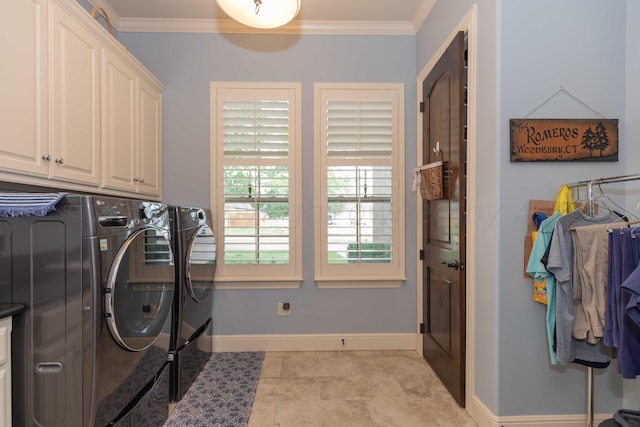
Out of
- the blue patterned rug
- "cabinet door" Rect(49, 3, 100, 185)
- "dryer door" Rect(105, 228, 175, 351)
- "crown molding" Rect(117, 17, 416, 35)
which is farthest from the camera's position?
"crown molding" Rect(117, 17, 416, 35)

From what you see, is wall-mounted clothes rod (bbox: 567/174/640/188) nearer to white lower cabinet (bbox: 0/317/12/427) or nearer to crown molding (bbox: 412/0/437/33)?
crown molding (bbox: 412/0/437/33)

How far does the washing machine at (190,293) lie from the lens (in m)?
2.08

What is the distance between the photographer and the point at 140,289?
1576mm

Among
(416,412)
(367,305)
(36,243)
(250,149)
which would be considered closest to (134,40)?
(250,149)

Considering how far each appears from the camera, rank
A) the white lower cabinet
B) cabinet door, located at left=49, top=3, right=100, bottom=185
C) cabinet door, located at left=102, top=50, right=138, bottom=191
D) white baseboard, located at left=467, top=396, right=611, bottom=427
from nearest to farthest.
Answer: the white lower cabinet < cabinet door, located at left=49, top=3, right=100, bottom=185 < white baseboard, located at left=467, top=396, right=611, bottom=427 < cabinet door, located at left=102, top=50, right=138, bottom=191

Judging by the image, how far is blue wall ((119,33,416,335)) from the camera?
2.79 metres

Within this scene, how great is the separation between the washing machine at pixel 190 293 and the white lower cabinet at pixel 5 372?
811 mm

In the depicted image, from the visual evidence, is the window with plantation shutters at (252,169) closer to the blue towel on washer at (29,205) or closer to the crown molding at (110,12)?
the crown molding at (110,12)

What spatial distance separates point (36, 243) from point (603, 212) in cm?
271

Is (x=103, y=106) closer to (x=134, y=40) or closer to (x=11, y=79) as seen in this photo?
(x=11, y=79)

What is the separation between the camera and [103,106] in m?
1.99

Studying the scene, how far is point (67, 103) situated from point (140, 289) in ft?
3.45

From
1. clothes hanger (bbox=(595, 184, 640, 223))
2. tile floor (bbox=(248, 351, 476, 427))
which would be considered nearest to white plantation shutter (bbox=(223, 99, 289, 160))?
tile floor (bbox=(248, 351, 476, 427))

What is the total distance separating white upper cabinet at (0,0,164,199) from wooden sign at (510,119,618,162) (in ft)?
7.65
